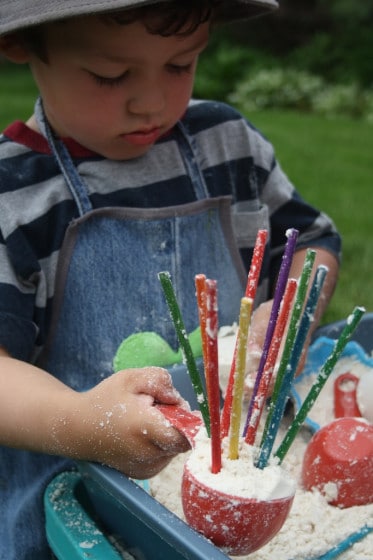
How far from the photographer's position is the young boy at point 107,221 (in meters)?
0.85

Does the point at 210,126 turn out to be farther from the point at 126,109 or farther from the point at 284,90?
the point at 284,90

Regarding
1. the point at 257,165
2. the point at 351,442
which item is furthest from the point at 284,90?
the point at 351,442

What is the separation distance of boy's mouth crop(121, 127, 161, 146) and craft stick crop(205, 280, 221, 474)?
41 centimetres

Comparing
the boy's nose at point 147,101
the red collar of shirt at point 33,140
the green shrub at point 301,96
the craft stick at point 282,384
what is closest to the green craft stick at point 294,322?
the craft stick at point 282,384

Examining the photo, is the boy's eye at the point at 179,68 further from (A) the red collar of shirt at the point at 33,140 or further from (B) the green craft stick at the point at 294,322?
(B) the green craft stick at the point at 294,322

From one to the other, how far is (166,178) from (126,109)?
20 centimetres

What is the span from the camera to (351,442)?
0.93 meters

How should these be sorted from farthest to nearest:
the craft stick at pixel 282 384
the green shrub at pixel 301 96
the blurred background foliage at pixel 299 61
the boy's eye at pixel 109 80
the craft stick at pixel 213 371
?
the blurred background foliage at pixel 299 61
the green shrub at pixel 301 96
the boy's eye at pixel 109 80
the craft stick at pixel 282 384
the craft stick at pixel 213 371

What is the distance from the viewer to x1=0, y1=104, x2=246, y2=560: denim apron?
1016 millimetres

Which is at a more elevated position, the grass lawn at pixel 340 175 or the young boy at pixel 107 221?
the young boy at pixel 107 221

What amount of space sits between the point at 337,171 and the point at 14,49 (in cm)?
239

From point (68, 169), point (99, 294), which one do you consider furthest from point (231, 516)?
point (68, 169)

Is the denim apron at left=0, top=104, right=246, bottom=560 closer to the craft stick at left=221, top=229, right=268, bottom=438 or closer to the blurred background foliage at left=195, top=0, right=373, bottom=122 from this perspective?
the craft stick at left=221, top=229, right=268, bottom=438

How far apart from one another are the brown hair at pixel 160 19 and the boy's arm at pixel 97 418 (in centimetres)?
37
